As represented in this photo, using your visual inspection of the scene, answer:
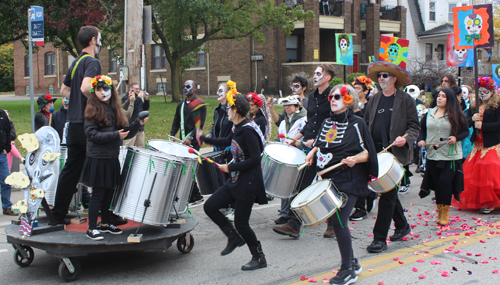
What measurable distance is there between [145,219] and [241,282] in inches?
45.4

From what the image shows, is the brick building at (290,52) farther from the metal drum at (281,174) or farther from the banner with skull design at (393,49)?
the metal drum at (281,174)

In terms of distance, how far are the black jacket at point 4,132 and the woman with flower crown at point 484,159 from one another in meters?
7.40

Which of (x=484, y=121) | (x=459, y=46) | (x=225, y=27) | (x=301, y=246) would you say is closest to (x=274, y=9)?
(x=225, y=27)

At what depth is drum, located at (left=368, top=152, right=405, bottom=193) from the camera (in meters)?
5.27

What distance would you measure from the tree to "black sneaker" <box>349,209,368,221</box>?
55.2 feet

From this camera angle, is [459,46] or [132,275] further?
[459,46]

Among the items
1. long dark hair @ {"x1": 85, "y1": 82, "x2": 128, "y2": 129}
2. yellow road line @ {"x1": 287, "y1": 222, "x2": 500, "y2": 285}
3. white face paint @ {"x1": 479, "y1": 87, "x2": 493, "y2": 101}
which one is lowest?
yellow road line @ {"x1": 287, "y1": 222, "x2": 500, "y2": 285}

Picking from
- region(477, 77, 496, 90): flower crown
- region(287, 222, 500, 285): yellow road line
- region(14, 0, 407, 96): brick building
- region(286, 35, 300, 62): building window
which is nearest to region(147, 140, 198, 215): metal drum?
region(287, 222, 500, 285): yellow road line

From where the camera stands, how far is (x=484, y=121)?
7.66 metres

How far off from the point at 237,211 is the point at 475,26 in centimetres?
616

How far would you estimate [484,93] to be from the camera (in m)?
7.77

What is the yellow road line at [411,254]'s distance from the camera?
494cm

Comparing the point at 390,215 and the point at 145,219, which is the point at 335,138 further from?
the point at 145,219

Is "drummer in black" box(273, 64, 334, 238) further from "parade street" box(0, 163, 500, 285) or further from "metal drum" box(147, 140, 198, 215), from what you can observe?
"metal drum" box(147, 140, 198, 215)
